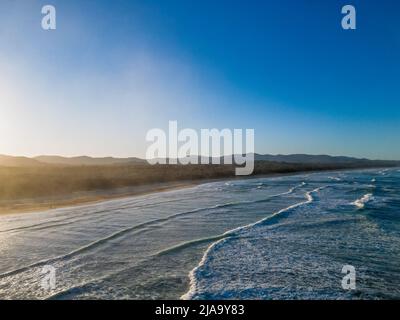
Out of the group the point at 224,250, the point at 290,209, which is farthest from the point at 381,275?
the point at 290,209

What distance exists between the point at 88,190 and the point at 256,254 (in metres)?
25.8

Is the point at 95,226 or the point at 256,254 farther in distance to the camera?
the point at 95,226

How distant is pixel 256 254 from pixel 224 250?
0.96 metres

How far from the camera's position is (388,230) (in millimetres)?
13500

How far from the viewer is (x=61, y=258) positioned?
10.0 m

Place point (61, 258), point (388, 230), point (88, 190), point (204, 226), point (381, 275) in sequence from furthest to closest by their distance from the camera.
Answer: point (88, 190) < point (204, 226) < point (388, 230) < point (61, 258) < point (381, 275)

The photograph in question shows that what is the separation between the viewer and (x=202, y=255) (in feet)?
33.8

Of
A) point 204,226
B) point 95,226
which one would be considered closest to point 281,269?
point 204,226

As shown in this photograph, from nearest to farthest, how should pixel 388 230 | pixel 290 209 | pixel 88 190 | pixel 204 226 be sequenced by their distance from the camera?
pixel 388 230 < pixel 204 226 < pixel 290 209 < pixel 88 190

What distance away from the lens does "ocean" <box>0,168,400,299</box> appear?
773 cm

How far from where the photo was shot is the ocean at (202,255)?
7.73 m

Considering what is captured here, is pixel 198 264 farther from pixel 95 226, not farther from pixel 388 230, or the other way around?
pixel 388 230
